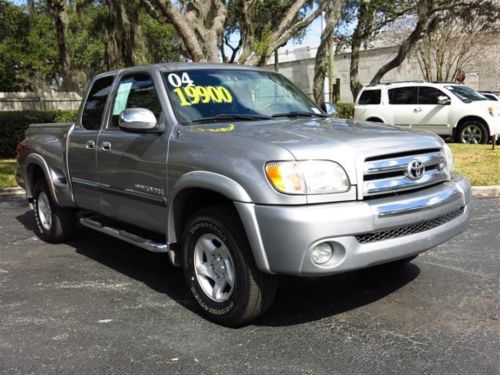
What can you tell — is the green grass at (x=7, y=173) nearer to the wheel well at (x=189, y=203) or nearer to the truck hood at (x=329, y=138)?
the wheel well at (x=189, y=203)

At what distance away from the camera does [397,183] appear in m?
3.88

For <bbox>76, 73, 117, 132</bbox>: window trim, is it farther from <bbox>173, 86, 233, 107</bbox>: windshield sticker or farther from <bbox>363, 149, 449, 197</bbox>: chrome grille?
<bbox>363, 149, 449, 197</bbox>: chrome grille

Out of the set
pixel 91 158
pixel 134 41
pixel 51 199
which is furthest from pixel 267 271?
pixel 134 41

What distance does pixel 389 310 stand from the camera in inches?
170

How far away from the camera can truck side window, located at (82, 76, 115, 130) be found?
563cm

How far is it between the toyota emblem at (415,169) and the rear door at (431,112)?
40.9ft

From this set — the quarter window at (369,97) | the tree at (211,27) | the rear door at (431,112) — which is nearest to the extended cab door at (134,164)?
the tree at (211,27)

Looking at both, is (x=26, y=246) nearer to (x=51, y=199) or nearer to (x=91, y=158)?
(x=51, y=199)

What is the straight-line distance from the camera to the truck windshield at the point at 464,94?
15551mm

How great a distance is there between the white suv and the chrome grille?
39.0 feet

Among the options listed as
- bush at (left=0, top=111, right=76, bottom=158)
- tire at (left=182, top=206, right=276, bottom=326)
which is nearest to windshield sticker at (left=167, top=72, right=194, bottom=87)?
tire at (left=182, top=206, right=276, bottom=326)

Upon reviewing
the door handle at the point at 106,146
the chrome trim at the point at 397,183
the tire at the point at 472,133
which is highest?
the door handle at the point at 106,146

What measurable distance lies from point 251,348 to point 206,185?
1.11 meters

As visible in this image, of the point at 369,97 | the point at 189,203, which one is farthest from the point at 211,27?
the point at 189,203
